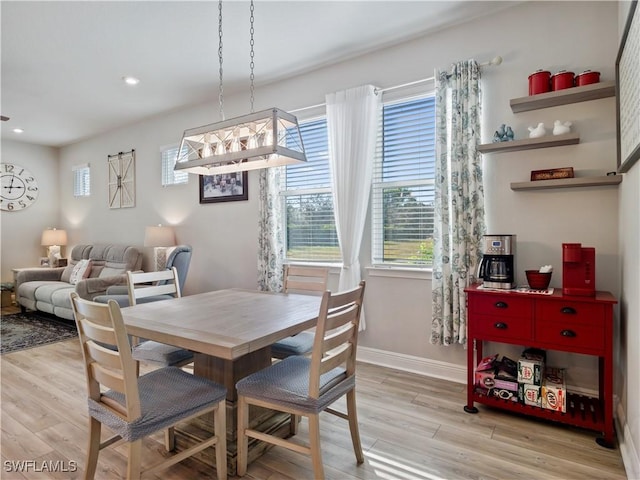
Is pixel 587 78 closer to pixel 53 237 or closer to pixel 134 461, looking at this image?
pixel 134 461

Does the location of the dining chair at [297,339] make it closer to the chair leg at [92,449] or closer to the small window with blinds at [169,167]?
the chair leg at [92,449]

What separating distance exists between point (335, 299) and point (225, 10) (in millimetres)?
2294

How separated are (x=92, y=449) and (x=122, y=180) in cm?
470

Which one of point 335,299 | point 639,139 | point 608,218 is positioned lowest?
point 335,299

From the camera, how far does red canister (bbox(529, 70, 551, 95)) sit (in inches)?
93.0

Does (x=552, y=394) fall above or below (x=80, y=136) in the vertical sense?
below

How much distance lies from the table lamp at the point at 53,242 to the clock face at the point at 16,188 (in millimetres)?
621

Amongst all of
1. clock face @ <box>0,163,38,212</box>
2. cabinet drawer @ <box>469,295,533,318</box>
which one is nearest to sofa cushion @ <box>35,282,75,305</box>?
clock face @ <box>0,163,38,212</box>

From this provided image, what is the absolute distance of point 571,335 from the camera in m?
2.06

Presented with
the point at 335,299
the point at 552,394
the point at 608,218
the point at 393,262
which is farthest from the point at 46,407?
the point at 608,218

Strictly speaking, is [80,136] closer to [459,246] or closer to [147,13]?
[147,13]

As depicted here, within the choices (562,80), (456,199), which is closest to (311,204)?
(456,199)

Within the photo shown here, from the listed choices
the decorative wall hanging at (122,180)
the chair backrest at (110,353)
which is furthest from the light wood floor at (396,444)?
the decorative wall hanging at (122,180)

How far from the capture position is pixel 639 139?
1.52 meters
